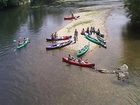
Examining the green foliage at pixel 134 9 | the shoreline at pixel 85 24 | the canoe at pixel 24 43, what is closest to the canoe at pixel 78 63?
the shoreline at pixel 85 24

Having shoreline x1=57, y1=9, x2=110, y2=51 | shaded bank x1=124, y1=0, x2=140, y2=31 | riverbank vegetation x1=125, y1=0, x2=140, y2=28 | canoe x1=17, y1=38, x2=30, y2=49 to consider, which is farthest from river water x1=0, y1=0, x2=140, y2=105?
riverbank vegetation x1=125, y1=0, x2=140, y2=28

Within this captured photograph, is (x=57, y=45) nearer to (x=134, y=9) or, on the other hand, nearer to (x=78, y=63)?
(x=78, y=63)

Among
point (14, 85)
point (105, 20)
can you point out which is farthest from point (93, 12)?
point (14, 85)

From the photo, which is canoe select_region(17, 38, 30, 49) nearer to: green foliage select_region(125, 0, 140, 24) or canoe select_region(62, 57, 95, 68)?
canoe select_region(62, 57, 95, 68)

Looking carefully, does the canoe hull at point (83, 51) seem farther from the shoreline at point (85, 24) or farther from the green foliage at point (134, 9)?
the green foliage at point (134, 9)

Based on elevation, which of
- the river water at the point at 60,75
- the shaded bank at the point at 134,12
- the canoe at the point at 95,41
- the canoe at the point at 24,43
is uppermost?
the shaded bank at the point at 134,12

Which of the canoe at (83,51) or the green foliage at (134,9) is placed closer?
the canoe at (83,51)
